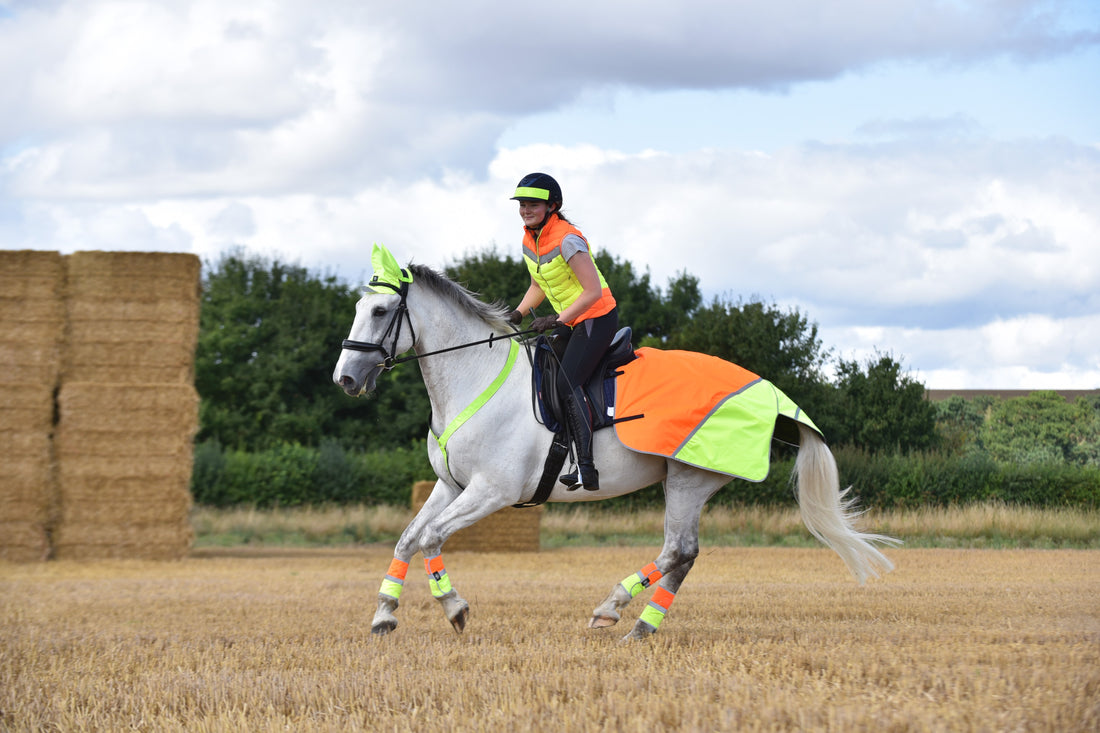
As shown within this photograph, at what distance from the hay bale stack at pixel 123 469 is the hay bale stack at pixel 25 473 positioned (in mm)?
211

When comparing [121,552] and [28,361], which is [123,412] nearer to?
[28,361]

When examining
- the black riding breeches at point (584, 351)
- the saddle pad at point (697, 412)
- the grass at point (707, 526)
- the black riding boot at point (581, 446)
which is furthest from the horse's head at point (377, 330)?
the grass at point (707, 526)

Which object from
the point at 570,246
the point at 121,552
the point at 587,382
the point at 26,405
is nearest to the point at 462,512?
the point at 587,382

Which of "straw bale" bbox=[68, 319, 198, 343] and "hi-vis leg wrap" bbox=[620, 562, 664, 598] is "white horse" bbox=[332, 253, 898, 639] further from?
"straw bale" bbox=[68, 319, 198, 343]

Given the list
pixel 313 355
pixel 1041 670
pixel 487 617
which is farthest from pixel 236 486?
pixel 1041 670

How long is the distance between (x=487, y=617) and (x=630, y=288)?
33.5 m

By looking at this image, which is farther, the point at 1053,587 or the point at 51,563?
the point at 51,563

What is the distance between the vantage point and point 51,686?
5.92 meters

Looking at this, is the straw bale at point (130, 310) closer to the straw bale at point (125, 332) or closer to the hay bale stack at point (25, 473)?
the straw bale at point (125, 332)

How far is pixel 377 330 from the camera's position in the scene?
7.29 metres

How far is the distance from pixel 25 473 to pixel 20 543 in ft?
3.62

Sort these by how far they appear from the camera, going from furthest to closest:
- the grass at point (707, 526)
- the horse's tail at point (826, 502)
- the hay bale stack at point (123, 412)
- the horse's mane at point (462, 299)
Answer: the grass at point (707, 526)
the hay bale stack at point (123, 412)
the horse's tail at point (826, 502)
the horse's mane at point (462, 299)

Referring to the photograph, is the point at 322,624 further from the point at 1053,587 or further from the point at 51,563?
the point at 51,563

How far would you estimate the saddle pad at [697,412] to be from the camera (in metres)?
7.40
